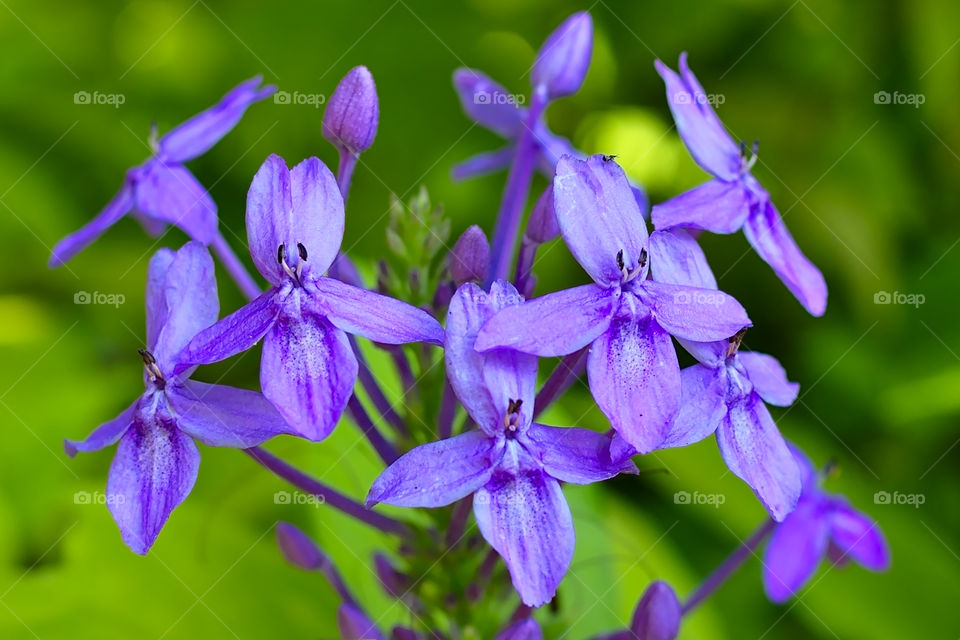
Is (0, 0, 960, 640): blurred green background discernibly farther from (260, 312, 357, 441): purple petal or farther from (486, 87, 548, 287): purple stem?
(260, 312, 357, 441): purple petal

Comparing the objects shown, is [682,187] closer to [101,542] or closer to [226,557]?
[226,557]

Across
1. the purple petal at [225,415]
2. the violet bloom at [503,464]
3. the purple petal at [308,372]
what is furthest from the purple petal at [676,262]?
the purple petal at [225,415]

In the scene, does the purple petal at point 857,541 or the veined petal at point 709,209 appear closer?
the veined petal at point 709,209

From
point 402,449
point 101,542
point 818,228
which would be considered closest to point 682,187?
point 818,228

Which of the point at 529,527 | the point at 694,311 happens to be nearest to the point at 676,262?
the point at 694,311

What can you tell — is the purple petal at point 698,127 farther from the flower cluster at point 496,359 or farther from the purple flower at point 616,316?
the purple flower at point 616,316

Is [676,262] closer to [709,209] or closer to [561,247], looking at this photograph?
[709,209]
